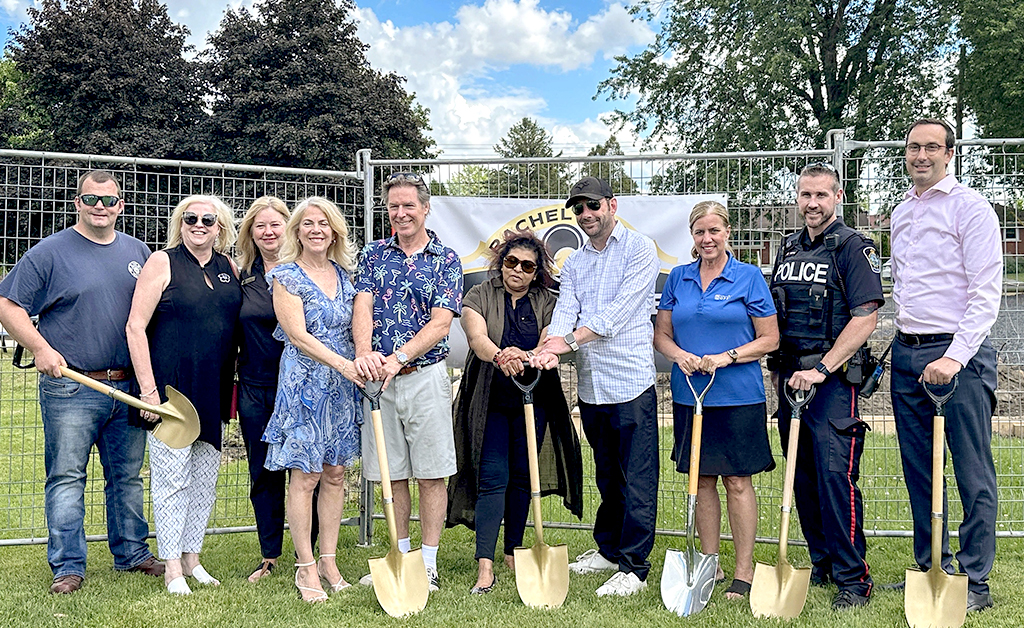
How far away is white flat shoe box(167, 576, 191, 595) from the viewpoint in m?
4.16

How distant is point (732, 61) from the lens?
2306 centimetres

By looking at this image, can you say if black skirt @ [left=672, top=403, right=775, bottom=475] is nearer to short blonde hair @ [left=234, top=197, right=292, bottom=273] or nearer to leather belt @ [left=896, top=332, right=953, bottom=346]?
leather belt @ [left=896, top=332, right=953, bottom=346]

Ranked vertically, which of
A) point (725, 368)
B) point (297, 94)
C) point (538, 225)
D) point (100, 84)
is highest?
point (100, 84)

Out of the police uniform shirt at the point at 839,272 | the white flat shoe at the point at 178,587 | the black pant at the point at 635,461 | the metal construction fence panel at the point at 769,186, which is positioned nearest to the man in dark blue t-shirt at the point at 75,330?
the white flat shoe at the point at 178,587

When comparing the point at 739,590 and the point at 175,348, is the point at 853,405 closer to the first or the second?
the point at 739,590

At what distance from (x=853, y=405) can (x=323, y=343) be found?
2.58 m

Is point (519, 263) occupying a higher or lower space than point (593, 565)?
higher

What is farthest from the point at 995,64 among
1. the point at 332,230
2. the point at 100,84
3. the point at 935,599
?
the point at 100,84

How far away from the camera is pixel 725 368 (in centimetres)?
402

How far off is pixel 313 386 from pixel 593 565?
184 centimetres

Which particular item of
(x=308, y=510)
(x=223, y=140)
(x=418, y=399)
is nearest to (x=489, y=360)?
(x=418, y=399)

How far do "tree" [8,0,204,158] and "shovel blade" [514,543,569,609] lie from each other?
24.8 m

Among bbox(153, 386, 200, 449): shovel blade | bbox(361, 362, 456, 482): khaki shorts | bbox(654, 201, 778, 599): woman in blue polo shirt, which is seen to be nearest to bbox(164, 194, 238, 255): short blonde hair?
bbox(153, 386, 200, 449): shovel blade

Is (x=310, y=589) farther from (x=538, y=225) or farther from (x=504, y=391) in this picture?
(x=538, y=225)
